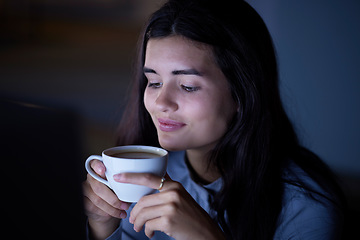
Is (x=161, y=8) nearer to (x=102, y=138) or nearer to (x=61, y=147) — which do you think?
(x=61, y=147)

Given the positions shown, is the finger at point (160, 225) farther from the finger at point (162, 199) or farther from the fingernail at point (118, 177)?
the fingernail at point (118, 177)

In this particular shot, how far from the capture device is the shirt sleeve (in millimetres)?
1084

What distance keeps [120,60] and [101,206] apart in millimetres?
5665

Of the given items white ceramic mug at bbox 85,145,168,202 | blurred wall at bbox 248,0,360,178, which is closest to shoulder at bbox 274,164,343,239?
white ceramic mug at bbox 85,145,168,202

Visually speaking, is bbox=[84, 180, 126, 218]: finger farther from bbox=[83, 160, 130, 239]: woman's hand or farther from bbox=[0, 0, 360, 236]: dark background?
bbox=[0, 0, 360, 236]: dark background

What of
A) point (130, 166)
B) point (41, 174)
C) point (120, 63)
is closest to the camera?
point (41, 174)

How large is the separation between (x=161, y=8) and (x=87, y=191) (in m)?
0.75

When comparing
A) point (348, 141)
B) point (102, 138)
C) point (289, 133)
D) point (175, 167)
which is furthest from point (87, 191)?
point (102, 138)

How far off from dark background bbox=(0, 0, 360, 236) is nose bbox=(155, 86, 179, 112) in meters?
0.41

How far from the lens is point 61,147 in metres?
0.40

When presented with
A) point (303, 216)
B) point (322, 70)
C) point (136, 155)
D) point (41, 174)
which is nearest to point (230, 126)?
point (303, 216)

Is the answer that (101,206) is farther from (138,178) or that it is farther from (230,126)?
(230,126)

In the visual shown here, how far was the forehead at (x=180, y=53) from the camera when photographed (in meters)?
1.11

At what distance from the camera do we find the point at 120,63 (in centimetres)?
628
